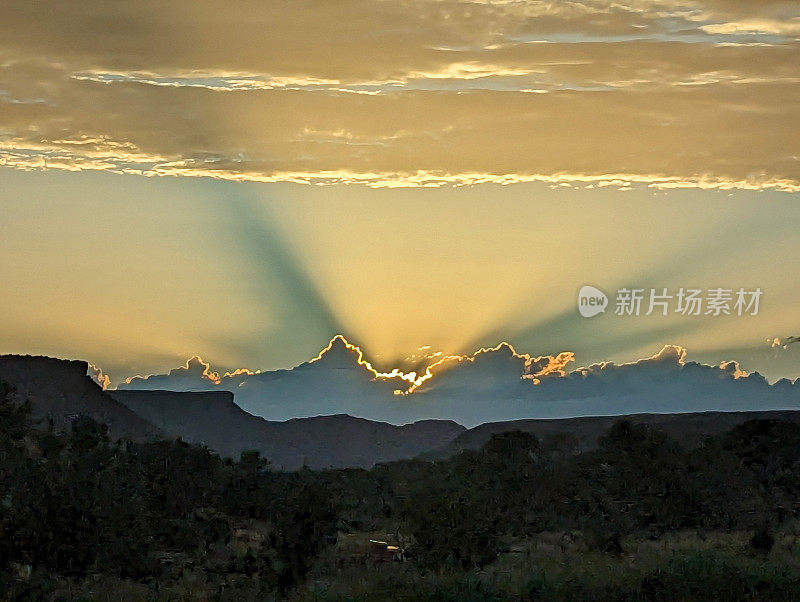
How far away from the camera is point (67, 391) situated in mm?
88000

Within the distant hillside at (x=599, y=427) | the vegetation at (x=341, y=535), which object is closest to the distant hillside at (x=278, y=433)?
the distant hillside at (x=599, y=427)

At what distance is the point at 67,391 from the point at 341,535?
165 ft

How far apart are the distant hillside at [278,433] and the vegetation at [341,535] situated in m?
70.7

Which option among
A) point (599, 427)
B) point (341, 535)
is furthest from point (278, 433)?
point (341, 535)

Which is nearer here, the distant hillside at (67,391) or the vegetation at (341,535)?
the vegetation at (341,535)

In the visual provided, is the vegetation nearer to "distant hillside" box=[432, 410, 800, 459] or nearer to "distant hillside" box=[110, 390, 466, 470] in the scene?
"distant hillside" box=[432, 410, 800, 459]

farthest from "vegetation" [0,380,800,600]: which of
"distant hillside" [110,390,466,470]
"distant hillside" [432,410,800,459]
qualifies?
"distant hillside" [110,390,466,470]

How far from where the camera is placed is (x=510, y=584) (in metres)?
21.1

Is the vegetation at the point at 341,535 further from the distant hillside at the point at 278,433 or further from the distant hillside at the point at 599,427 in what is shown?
the distant hillside at the point at 278,433

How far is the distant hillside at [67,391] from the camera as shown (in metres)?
85.1

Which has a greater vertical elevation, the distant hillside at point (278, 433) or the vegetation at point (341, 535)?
the distant hillside at point (278, 433)

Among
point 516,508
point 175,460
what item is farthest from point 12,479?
point 516,508

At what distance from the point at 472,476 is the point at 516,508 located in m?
2.75

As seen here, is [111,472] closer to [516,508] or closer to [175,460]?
[175,460]
